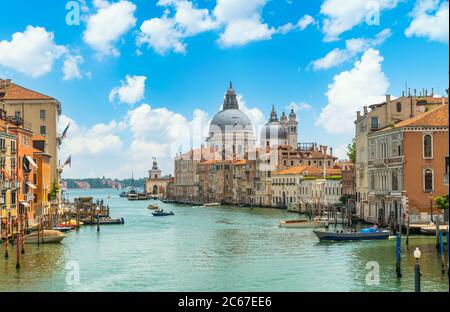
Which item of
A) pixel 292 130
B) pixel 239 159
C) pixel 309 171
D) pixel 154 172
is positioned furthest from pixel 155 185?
pixel 309 171

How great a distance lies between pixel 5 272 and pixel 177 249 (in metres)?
6.81

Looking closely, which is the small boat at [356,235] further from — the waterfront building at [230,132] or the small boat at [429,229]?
the waterfront building at [230,132]

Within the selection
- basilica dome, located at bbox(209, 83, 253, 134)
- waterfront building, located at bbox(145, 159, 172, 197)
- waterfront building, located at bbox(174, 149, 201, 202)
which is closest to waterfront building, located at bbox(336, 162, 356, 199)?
waterfront building, located at bbox(174, 149, 201, 202)

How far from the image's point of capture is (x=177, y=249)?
22062 mm

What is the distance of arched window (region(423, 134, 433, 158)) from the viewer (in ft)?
79.2

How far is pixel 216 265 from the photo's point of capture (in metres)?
17.9

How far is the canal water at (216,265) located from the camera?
14.5 meters

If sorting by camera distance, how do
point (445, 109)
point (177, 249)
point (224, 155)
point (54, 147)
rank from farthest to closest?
1. point (224, 155)
2. point (54, 147)
3. point (445, 109)
4. point (177, 249)

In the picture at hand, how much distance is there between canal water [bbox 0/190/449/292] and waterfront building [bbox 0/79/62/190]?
7785 millimetres

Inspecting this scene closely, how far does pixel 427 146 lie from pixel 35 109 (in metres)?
17.1

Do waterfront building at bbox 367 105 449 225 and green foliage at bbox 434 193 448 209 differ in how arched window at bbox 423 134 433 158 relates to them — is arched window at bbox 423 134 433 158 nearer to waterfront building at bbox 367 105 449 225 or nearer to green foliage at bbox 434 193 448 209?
waterfront building at bbox 367 105 449 225
